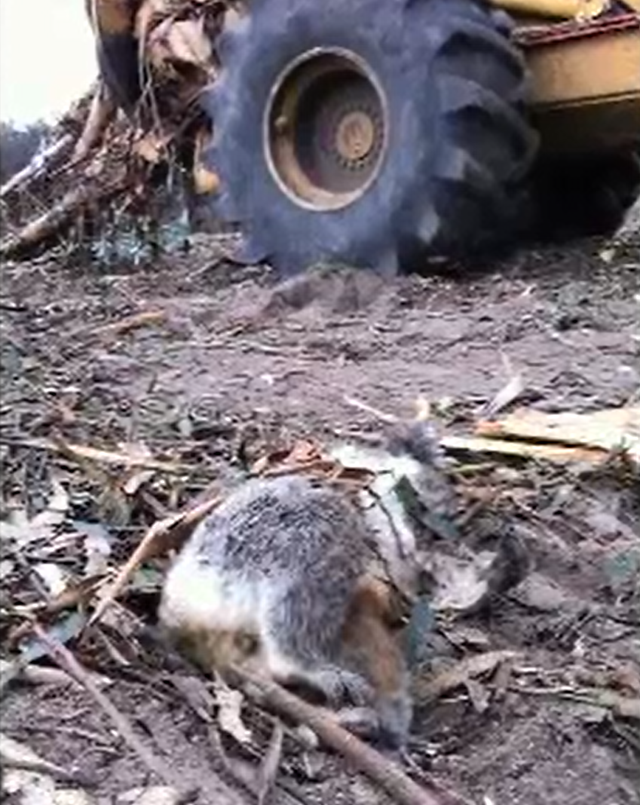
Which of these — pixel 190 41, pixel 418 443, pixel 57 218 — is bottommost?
pixel 57 218

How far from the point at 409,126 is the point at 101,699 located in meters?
2.44

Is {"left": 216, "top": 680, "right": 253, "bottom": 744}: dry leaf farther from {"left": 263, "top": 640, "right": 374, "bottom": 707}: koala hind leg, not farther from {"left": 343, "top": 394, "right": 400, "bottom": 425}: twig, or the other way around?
{"left": 343, "top": 394, "right": 400, "bottom": 425}: twig

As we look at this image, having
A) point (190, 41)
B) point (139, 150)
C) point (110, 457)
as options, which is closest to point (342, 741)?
point (110, 457)

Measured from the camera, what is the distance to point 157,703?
143 centimetres

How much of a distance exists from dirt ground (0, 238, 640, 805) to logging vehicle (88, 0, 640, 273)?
0.15 m

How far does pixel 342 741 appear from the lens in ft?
4.65

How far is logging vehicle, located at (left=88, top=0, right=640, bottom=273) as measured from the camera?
3621 mm

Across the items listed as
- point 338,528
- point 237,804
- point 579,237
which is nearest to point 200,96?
point 579,237

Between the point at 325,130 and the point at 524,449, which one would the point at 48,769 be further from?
the point at 325,130

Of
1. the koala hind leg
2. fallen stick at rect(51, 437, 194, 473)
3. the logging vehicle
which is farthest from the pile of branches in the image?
the koala hind leg

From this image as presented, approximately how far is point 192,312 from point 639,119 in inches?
40.8

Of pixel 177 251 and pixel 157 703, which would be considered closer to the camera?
pixel 157 703

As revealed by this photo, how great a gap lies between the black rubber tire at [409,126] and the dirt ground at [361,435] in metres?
0.11

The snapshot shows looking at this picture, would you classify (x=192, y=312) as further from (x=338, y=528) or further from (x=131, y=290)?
(x=338, y=528)
